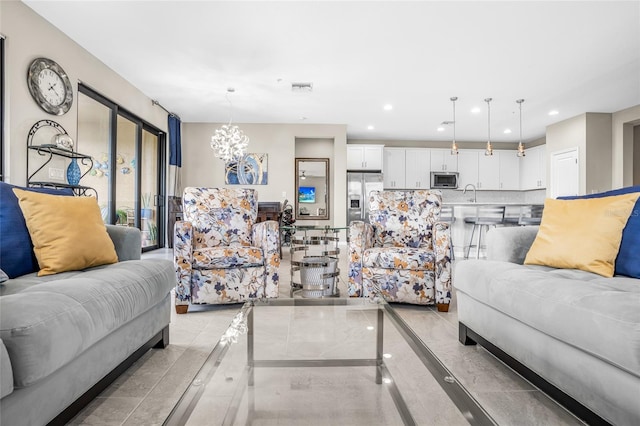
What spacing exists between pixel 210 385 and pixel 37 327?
528 mm

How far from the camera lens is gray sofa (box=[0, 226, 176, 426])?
92 cm

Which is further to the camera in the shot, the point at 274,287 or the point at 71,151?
the point at 71,151

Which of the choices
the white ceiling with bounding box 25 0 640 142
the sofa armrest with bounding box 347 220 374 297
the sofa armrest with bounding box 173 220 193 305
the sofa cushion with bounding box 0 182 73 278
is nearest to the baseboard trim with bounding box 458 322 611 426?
the sofa armrest with bounding box 347 220 374 297

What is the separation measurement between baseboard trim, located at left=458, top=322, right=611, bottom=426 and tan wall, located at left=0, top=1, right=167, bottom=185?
3.95 meters

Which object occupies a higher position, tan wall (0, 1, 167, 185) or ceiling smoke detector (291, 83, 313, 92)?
ceiling smoke detector (291, 83, 313, 92)

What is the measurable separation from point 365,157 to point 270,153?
230 centimetres

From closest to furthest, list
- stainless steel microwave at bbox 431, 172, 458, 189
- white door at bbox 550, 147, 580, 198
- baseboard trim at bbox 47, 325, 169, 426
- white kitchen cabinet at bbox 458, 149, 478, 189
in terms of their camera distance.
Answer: baseboard trim at bbox 47, 325, 169, 426 → white door at bbox 550, 147, 580, 198 → stainless steel microwave at bbox 431, 172, 458, 189 → white kitchen cabinet at bbox 458, 149, 478, 189

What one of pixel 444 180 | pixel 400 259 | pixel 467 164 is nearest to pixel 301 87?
pixel 400 259

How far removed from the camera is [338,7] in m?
3.16

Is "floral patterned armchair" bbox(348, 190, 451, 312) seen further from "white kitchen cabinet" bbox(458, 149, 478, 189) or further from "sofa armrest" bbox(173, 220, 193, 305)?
"white kitchen cabinet" bbox(458, 149, 478, 189)

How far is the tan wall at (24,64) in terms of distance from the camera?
10.2 ft

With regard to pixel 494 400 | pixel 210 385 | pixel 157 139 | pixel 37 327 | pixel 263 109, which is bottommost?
pixel 494 400

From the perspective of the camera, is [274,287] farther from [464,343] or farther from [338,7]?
[338,7]

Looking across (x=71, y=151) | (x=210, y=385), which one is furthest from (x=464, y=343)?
(x=71, y=151)
